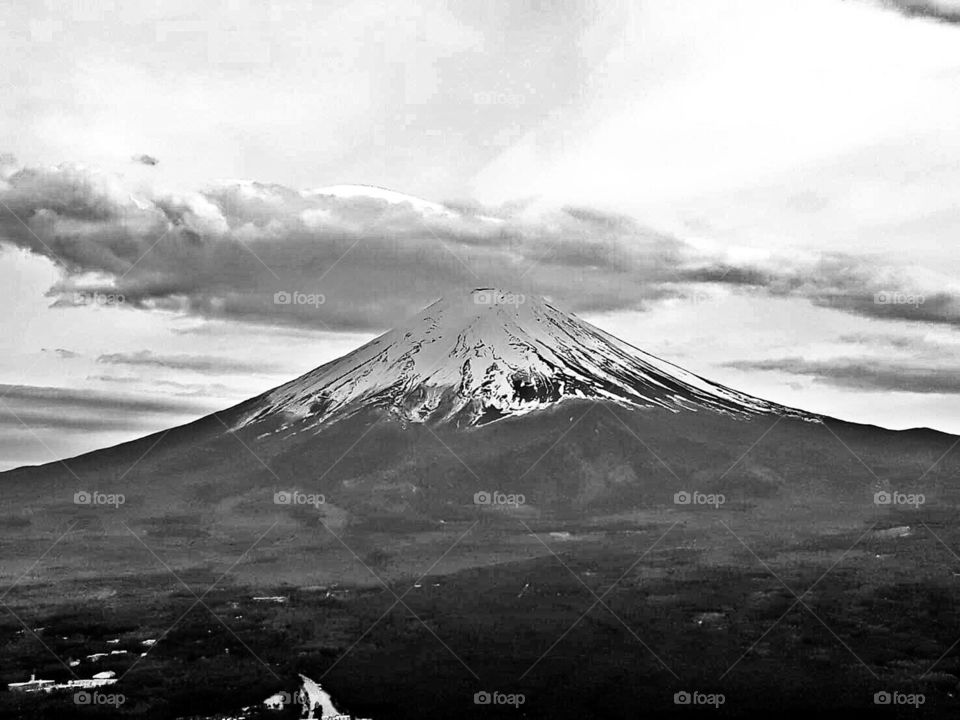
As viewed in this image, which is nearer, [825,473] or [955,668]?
[955,668]

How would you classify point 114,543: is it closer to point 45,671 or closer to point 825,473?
point 45,671

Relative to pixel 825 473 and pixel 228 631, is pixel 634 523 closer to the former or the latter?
pixel 825 473

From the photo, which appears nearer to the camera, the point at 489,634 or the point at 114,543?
the point at 489,634

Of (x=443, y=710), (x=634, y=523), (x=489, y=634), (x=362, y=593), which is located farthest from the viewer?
(x=634, y=523)

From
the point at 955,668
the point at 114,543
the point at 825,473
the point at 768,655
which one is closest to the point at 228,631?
the point at 768,655

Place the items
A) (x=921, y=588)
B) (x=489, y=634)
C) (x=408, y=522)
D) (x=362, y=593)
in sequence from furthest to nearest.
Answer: (x=408, y=522) → (x=362, y=593) → (x=921, y=588) → (x=489, y=634)

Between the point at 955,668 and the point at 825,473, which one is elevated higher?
the point at 825,473

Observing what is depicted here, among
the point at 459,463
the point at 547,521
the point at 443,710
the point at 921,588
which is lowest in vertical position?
the point at 443,710

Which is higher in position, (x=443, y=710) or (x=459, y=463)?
(x=459, y=463)

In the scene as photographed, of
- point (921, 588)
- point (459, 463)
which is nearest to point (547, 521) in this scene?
point (459, 463)
